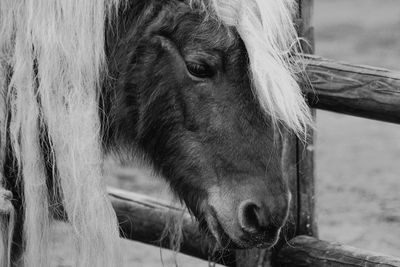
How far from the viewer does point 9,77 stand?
9.02 feet

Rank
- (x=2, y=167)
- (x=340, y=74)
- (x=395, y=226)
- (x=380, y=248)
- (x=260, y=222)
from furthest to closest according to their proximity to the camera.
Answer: (x=395, y=226) < (x=380, y=248) < (x=340, y=74) < (x=2, y=167) < (x=260, y=222)

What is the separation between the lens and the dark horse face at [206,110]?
2.63m

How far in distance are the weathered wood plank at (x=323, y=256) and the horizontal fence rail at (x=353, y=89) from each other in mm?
516

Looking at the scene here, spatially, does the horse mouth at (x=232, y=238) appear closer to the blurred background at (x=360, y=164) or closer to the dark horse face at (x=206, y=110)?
the dark horse face at (x=206, y=110)

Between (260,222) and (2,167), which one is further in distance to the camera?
(2,167)

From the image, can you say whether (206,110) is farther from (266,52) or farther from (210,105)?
(266,52)

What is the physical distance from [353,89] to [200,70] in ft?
2.32

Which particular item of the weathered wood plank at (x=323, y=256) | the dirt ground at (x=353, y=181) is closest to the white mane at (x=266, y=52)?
the weathered wood plank at (x=323, y=256)

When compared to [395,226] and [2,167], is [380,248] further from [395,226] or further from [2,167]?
[2,167]

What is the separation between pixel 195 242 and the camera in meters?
3.59

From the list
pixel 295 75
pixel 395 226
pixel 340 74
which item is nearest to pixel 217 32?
pixel 295 75

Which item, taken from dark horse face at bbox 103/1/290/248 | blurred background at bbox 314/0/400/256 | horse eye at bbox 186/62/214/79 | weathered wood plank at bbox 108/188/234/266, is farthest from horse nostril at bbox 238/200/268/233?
blurred background at bbox 314/0/400/256

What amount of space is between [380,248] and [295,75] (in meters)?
2.38

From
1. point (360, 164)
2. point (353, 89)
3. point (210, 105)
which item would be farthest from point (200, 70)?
point (360, 164)
